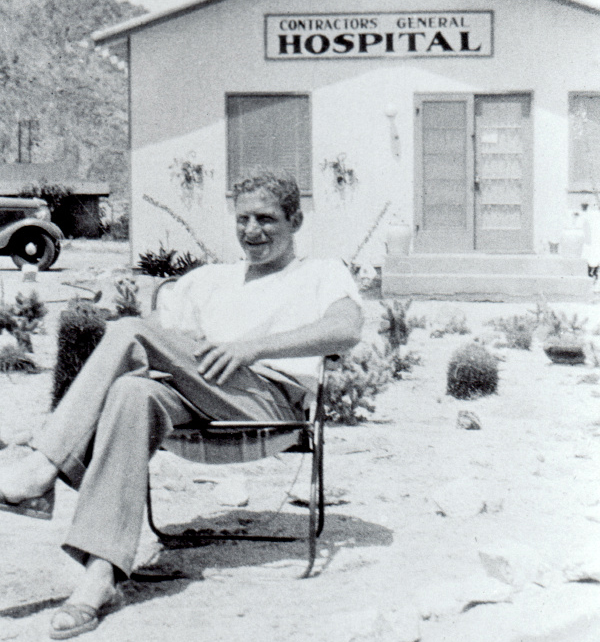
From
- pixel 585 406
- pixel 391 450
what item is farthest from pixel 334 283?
pixel 585 406

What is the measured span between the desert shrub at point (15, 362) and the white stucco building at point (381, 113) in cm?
605

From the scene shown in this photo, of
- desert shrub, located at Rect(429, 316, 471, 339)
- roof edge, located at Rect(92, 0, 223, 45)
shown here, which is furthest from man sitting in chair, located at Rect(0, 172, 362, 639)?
roof edge, located at Rect(92, 0, 223, 45)

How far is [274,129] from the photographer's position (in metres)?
13.0

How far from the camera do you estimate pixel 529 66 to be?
12789 mm

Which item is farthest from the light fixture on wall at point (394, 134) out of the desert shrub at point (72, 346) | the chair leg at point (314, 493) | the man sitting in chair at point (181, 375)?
the chair leg at point (314, 493)

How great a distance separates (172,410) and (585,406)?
11.5 ft

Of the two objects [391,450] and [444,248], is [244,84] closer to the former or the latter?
[444,248]

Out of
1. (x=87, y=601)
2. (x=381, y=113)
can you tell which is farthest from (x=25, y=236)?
(x=87, y=601)

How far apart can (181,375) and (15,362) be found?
4135 mm

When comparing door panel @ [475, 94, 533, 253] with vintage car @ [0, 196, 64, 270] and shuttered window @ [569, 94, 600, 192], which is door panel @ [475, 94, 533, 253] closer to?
shuttered window @ [569, 94, 600, 192]

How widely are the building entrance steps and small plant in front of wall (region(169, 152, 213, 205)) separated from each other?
258 centimetres

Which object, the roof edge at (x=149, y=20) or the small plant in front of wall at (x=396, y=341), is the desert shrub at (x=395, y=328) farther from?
the roof edge at (x=149, y=20)

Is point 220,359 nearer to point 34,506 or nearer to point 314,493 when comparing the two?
point 314,493

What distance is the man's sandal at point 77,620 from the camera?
112 inches
